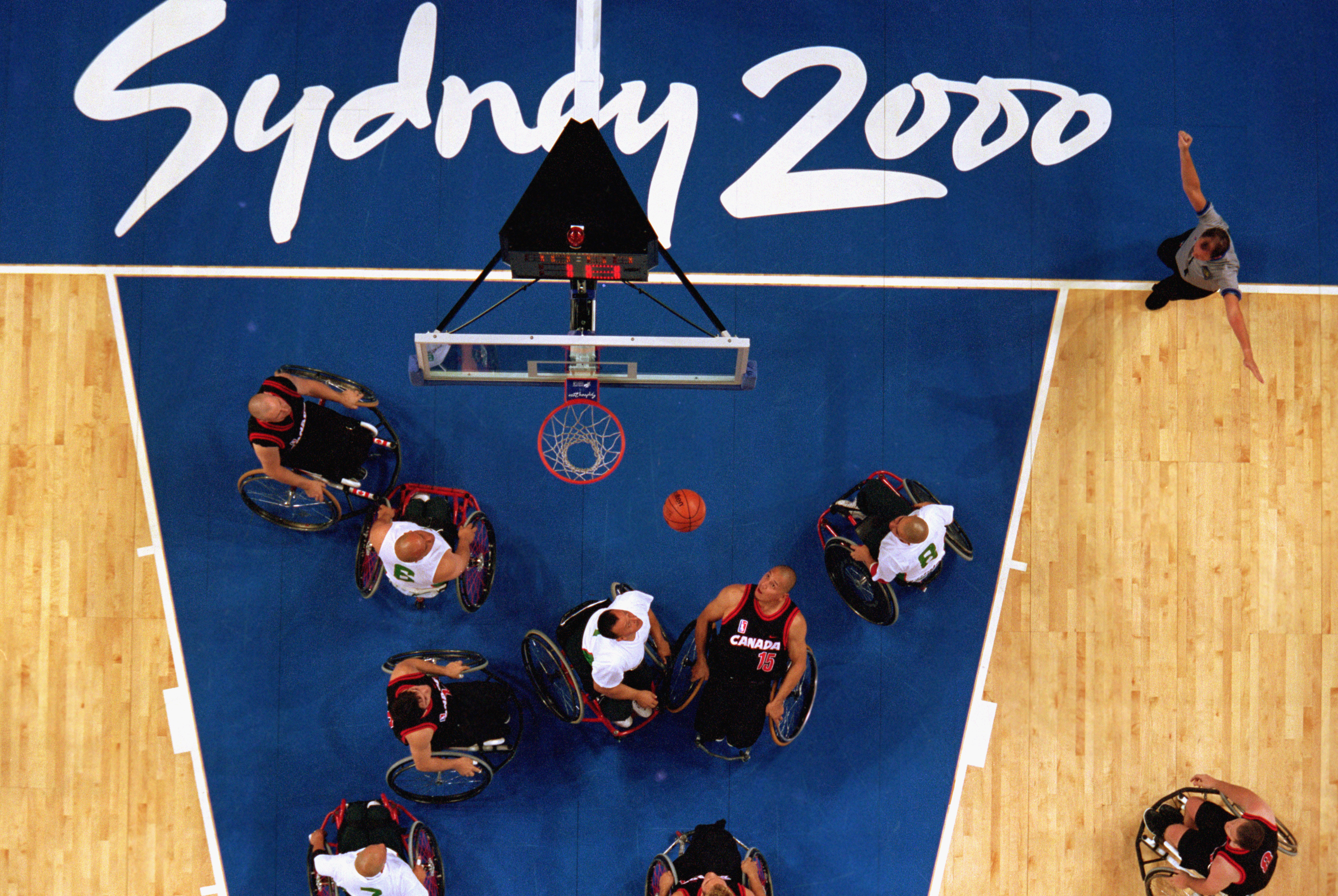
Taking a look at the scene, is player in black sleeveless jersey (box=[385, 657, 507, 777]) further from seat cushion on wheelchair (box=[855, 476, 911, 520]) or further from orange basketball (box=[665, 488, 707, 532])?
seat cushion on wheelchair (box=[855, 476, 911, 520])

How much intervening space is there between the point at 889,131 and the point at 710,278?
2306mm

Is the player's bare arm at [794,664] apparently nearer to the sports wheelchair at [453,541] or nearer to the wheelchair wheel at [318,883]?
the sports wheelchair at [453,541]

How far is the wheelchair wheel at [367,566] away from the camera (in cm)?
755

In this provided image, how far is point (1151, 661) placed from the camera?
321 inches

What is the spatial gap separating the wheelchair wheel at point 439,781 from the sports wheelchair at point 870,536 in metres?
3.59

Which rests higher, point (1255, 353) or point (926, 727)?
point (1255, 353)

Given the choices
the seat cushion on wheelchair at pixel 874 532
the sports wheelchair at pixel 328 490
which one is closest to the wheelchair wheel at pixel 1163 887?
the seat cushion on wheelchair at pixel 874 532

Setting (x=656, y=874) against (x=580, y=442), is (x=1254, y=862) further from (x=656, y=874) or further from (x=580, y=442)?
(x=580, y=442)

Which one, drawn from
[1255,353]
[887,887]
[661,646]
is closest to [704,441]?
[661,646]

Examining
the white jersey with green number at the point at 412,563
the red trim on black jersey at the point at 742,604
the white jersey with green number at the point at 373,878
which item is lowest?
the white jersey with green number at the point at 373,878

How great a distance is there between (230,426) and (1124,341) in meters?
8.57

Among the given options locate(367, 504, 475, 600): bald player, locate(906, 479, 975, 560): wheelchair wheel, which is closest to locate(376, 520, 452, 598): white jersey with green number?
locate(367, 504, 475, 600): bald player

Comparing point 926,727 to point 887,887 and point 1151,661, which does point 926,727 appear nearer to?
point 887,887

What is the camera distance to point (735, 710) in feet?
24.6
